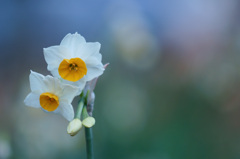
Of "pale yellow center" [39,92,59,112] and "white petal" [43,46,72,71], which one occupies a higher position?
"white petal" [43,46,72,71]

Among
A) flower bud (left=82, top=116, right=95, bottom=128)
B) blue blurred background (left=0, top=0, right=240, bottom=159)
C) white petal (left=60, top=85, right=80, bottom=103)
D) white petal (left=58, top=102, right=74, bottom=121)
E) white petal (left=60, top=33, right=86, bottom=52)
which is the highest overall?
blue blurred background (left=0, top=0, right=240, bottom=159)

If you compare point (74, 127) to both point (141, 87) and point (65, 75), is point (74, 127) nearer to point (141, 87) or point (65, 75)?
point (65, 75)

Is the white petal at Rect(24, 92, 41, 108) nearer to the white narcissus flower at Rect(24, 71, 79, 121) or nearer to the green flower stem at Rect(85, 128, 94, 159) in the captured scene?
the white narcissus flower at Rect(24, 71, 79, 121)

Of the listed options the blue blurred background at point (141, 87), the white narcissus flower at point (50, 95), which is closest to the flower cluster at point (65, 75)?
Answer: the white narcissus flower at point (50, 95)

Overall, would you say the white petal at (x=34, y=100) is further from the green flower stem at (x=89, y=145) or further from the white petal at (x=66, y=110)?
the green flower stem at (x=89, y=145)

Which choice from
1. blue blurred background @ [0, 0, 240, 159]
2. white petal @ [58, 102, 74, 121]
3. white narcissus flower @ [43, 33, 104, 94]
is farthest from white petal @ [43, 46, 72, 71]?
blue blurred background @ [0, 0, 240, 159]

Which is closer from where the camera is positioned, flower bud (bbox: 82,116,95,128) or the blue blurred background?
flower bud (bbox: 82,116,95,128)

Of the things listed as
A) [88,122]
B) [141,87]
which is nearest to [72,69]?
[88,122]
